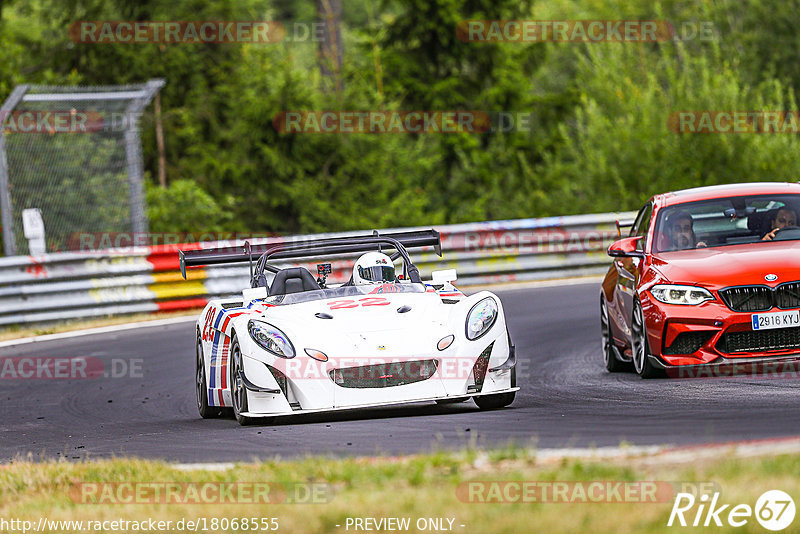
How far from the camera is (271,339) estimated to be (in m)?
8.49

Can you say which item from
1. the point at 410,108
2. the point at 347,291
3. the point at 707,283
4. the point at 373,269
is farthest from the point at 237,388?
the point at 410,108

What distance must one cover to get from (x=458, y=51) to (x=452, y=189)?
3.81 m

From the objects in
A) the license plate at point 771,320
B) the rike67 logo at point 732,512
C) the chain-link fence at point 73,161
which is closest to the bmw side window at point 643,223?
the license plate at point 771,320

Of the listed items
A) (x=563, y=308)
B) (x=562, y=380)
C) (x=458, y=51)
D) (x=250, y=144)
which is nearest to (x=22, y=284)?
(x=563, y=308)

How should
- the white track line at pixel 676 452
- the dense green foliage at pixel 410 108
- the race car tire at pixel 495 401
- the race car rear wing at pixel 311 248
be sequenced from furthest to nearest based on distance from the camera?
the dense green foliage at pixel 410 108
the race car rear wing at pixel 311 248
the race car tire at pixel 495 401
the white track line at pixel 676 452

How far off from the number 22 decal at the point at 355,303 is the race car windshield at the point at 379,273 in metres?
0.87

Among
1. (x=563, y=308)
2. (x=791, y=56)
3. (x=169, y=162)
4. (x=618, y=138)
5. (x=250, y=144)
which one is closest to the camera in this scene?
(x=563, y=308)

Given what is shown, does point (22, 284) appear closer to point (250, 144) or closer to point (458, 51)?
point (250, 144)

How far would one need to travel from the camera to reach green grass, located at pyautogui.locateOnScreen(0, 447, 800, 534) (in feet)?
15.5

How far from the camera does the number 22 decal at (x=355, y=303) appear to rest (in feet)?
29.0

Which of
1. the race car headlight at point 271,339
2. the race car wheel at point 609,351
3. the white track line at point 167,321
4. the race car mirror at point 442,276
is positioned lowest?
the white track line at point 167,321

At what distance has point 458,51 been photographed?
35.9 metres

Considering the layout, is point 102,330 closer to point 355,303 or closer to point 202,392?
point 202,392

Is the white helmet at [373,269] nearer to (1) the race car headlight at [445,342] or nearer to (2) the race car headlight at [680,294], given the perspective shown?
(1) the race car headlight at [445,342]
